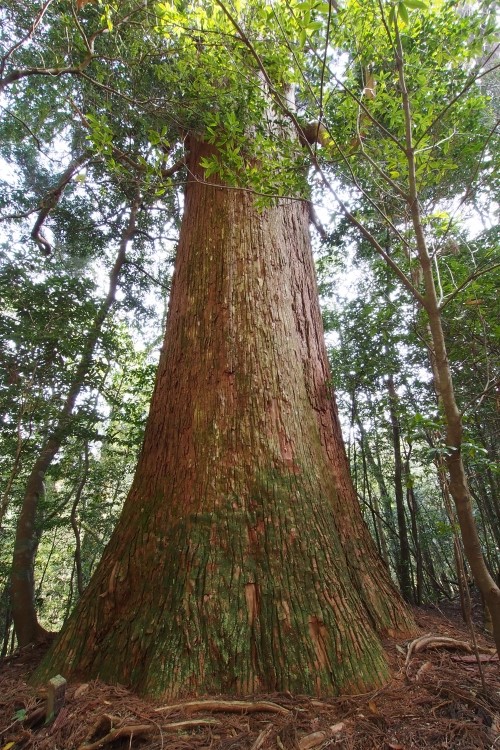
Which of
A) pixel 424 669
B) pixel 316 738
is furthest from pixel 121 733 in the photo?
pixel 424 669

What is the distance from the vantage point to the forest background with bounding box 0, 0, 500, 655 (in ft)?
6.12

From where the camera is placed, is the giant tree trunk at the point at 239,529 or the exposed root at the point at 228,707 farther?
the giant tree trunk at the point at 239,529

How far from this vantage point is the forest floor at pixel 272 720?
1222 mm

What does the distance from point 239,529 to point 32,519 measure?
2.96 m

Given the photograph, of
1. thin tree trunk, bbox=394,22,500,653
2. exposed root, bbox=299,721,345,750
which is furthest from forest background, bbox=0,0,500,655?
exposed root, bbox=299,721,345,750

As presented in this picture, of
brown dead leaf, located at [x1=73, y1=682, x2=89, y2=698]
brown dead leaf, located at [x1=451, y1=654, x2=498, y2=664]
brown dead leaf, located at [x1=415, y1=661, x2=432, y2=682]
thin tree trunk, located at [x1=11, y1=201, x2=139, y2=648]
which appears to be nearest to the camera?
brown dead leaf, located at [x1=73, y1=682, x2=89, y2=698]

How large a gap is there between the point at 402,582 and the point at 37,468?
14.5ft

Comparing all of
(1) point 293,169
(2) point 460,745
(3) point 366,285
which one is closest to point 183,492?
(2) point 460,745

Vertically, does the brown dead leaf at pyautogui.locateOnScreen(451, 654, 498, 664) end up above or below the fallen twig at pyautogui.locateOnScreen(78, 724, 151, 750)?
above

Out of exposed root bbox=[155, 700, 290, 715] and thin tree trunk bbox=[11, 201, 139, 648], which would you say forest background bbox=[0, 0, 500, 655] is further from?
exposed root bbox=[155, 700, 290, 715]

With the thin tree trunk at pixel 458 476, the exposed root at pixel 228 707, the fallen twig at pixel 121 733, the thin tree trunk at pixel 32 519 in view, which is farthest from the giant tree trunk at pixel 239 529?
the thin tree trunk at pixel 32 519

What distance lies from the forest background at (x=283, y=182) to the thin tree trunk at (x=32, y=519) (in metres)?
0.02

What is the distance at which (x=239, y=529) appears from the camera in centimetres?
183

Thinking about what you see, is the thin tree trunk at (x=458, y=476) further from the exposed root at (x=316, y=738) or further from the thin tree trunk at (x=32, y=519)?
the thin tree trunk at (x=32, y=519)
